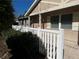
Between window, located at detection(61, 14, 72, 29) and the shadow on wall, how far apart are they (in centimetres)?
406

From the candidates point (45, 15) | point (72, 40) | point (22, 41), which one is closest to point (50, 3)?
point (45, 15)

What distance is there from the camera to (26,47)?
8664 mm

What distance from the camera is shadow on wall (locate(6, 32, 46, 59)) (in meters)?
8.43

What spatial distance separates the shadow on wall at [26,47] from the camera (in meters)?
8.43

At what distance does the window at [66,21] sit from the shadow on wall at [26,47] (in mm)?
4055

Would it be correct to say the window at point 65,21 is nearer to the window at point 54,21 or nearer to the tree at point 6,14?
the window at point 54,21

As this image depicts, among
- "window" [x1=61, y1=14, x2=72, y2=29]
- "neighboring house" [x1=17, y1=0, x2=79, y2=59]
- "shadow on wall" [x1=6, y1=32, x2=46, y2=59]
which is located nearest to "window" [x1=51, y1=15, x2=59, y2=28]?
"neighboring house" [x1=17, y1=0, x2=79, y2=59]

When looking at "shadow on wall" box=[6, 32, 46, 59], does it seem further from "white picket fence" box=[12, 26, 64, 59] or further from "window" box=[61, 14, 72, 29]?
"window" box=[61, 14, 72, 29]

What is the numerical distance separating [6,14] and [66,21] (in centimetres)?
737

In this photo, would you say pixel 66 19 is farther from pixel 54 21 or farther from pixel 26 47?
pixel 26 47

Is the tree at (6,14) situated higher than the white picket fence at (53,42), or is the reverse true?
the tree at (6,14)

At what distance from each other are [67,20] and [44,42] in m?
5.51

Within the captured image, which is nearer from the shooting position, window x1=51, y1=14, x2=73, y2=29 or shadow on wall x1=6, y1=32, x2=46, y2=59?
shadow on wall x1=6, y1=32, x2=46, y2=59

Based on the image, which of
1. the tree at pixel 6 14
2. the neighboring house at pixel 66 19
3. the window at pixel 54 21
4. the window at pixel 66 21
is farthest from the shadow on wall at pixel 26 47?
the window at pixel 54 21
